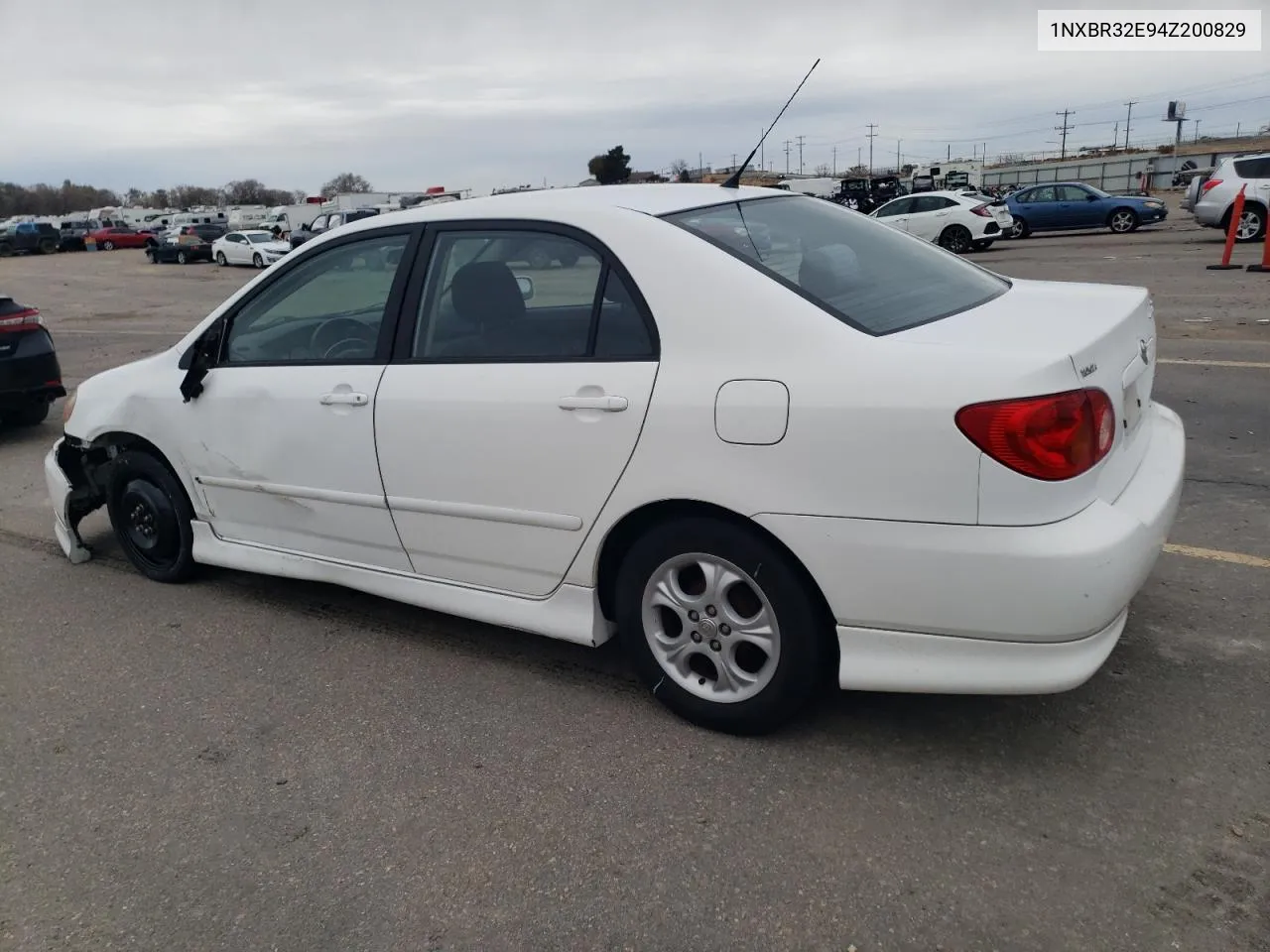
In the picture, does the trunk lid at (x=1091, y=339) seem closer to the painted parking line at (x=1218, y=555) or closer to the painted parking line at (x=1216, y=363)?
the painted parking line at (x=1218, y=555)

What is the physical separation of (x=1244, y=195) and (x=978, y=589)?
63.5 feet

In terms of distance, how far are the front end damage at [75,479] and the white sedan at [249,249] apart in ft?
106

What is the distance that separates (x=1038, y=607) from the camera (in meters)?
2.62

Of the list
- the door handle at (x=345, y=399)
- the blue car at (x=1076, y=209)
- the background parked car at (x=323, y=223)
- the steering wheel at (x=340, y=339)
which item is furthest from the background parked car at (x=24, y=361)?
the background parked car at (x=323, y=223)

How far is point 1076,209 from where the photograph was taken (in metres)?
25.5

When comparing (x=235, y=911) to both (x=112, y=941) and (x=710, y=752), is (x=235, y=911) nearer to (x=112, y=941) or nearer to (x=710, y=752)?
(x=112, y=941)

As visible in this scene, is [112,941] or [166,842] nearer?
[112,941]

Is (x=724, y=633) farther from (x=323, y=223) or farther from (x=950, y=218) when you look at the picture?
(x=323, y=223)

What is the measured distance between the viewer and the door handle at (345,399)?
12.1 ft

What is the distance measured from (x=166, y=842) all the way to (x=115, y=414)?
8.13 feet

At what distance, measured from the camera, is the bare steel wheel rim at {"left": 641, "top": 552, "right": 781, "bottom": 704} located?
3.01 metres

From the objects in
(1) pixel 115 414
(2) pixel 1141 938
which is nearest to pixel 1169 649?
(2) pixel 1141 938

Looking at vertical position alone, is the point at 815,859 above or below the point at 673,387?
below

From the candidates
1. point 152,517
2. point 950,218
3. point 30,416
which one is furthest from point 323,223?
point 152,517
